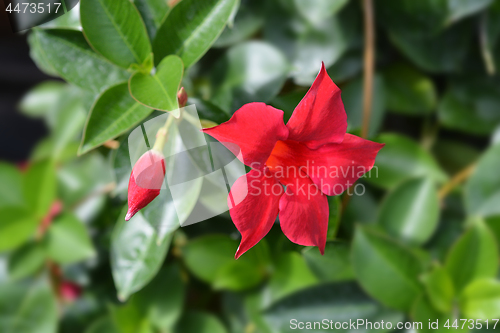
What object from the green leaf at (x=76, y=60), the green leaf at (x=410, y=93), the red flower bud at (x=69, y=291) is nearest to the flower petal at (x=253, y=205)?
the green leaf at (x=76, y=60)

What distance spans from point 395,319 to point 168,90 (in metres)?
0.48

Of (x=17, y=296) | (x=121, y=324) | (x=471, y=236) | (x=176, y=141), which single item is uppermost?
(x=176, y=141)

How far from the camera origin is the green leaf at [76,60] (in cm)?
42

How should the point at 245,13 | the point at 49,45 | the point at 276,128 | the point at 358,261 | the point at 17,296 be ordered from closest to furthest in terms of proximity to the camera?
the point at 276,128
the point at 49,45
the point at 358,261
the point at 245,13
the point at 17,296

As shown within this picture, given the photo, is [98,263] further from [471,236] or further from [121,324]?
[471,236]

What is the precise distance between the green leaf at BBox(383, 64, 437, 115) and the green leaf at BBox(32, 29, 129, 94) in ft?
1.93

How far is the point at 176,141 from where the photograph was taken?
0.34 meters

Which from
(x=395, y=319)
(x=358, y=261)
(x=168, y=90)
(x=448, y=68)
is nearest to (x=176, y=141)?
(x=168, y=90)

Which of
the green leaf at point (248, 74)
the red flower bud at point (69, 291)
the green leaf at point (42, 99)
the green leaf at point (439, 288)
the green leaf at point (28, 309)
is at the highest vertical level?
the green leaf at point (248, 74)

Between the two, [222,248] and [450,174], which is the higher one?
[222,248]

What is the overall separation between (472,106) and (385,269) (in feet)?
1.55

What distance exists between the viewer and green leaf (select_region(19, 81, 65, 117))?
3.56ft

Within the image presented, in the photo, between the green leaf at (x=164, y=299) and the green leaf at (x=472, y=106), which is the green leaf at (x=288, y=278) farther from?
the green leaf at (x=472, y=106)

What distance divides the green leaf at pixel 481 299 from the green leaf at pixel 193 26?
0.50m
